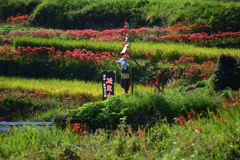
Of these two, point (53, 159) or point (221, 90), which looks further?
point (221, 90)

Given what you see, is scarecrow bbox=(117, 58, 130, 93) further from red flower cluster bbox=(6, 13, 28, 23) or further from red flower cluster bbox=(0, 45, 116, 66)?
red flower cluster bbox=(6, 13, 28, 23)

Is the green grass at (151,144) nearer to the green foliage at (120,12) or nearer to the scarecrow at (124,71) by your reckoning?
the scarecrow at (124,71)

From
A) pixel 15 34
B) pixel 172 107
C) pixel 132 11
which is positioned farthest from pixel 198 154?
pixel 132 11

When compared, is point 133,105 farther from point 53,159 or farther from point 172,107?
point 53,159

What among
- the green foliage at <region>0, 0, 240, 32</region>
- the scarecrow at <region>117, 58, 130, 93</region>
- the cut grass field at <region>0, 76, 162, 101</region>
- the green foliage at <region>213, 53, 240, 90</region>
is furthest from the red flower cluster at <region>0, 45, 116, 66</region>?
the green foliage at <region>0, 0, 240, 32</region>

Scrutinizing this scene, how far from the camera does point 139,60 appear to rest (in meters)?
12.9

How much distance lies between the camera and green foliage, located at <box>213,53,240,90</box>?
698cm

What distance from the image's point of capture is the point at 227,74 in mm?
7031

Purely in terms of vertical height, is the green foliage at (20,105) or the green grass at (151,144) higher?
the green grass at (151,144)

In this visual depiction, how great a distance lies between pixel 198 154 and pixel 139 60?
914 centimetres

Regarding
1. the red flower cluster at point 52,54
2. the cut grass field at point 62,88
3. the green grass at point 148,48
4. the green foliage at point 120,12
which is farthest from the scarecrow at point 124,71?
the green foliage at point 120,12

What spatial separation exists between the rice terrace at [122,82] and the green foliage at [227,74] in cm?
3

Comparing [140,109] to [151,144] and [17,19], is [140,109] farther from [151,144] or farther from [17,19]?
[17,19]

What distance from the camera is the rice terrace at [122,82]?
4918 mm
